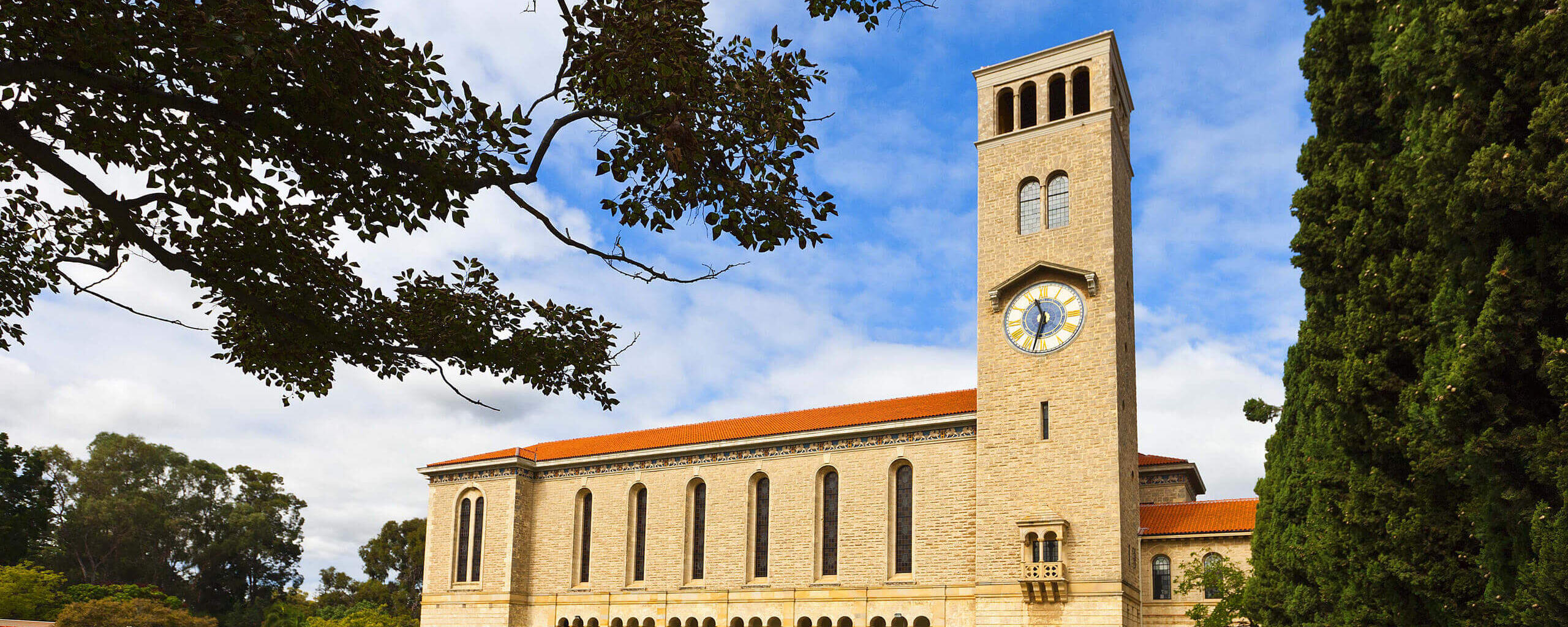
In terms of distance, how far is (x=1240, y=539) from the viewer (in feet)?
92.7

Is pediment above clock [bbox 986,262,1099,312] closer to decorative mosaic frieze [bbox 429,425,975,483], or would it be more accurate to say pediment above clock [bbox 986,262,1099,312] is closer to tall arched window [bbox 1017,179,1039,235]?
tall arched window [bbox 1017,179,1039,235]

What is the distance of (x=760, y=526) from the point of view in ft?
113

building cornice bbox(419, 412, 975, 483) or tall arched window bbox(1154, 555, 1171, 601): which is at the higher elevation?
building cornice bbox(419, 412, 975, 483)

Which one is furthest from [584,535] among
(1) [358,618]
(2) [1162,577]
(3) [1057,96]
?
(3) [1057,96]

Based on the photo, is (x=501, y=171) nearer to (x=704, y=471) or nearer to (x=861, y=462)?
(x=861, y=462)

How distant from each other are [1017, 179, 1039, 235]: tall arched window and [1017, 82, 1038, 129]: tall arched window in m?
2.27

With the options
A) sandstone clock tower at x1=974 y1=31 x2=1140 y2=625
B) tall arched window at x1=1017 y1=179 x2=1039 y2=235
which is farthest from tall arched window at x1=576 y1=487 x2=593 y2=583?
tall arched window at x1=1017 y1=179 x2=1039 y2=235

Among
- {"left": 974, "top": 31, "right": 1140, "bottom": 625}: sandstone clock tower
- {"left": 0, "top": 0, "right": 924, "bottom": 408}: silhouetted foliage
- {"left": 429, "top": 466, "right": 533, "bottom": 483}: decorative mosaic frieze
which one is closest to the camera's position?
{"left": 0, "top": 0, "right": 924, "bottom": 408}: silhouetted foliage

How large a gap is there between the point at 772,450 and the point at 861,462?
3193 mm

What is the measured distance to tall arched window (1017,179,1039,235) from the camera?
31469 mm

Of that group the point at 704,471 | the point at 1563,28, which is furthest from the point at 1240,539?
the point at 1563,28

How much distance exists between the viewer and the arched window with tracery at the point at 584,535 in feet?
123

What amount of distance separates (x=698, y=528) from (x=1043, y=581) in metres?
12.4

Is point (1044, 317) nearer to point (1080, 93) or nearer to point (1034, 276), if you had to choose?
point (1034, 276)
